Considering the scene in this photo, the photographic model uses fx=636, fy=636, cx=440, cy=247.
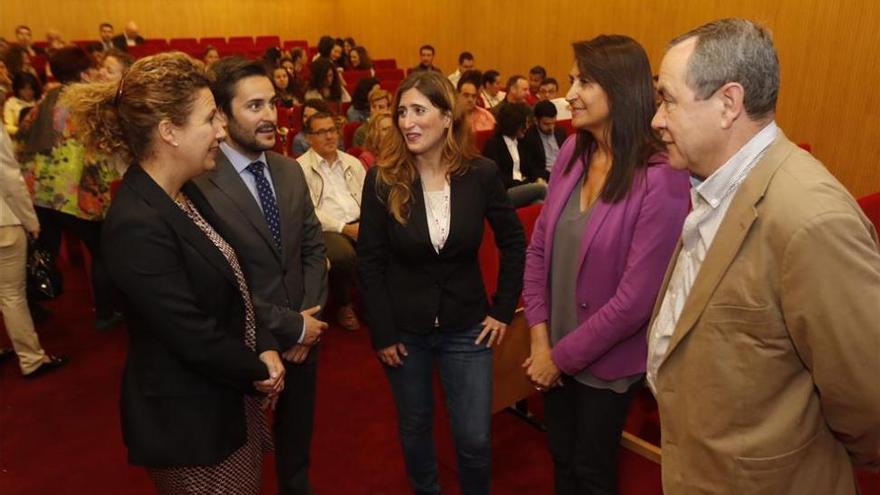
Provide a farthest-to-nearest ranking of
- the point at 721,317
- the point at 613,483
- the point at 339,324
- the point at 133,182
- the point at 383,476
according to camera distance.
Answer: the point at 339,324 < the point at 383,476 < the point at 613,483 < the point at 133,182 < the point at 721,317

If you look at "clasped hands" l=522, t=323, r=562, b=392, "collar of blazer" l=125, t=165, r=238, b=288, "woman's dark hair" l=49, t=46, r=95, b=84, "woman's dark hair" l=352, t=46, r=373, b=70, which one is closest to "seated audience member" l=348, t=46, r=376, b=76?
"woman's dark hair" l=352, t=46, r=373, b=70

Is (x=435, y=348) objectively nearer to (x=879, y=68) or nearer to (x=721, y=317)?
(x=721, y=317)

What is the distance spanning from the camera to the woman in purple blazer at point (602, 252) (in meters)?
1.72

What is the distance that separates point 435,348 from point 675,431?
89cm

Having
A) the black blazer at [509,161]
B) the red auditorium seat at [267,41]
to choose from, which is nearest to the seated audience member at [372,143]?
the black blazer at [509,161]

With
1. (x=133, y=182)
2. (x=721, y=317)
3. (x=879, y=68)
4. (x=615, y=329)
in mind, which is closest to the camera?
(x=721, y=317)

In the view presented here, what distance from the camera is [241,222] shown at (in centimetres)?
194

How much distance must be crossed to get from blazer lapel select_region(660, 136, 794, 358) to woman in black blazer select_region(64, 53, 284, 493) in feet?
3.59

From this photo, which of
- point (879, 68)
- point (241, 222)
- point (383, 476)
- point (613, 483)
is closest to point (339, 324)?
point (383, 476)

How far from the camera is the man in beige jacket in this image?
3.51ft

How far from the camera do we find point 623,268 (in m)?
1.78

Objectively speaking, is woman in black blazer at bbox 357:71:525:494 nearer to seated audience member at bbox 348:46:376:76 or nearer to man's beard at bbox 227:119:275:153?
man's beard at bbox 227:119:275:153

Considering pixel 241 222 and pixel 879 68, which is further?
pixel 879 68

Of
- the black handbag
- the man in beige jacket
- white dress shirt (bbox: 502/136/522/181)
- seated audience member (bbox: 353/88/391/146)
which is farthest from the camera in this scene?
seated audience member (bbox: 353/88/391/146)
